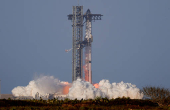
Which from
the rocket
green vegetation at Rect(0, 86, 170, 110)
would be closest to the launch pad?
the rocket

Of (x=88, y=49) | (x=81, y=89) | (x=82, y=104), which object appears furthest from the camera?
(x=88, y=49)

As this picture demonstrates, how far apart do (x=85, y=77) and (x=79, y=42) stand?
968cm

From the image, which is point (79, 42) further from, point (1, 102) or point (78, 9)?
point (1, 102)

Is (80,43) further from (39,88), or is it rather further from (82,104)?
(82,104)

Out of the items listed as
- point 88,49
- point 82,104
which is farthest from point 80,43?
point 82,104

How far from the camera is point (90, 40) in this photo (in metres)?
86.3

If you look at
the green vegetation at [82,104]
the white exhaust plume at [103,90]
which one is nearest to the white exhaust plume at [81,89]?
the white exhaust plume at [103,90]

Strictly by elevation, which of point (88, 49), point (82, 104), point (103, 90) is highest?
point (88, 49)

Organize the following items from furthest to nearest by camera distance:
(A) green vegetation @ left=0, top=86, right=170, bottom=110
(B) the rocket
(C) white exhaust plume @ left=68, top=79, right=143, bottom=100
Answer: (B) the rocket
(C) white exhaust plume @ left=68, top=79, right=143, bottom=100
(A) green vegetation @ left=0, top=86, right=170, bottom=110

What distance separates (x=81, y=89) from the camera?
75.9 meters

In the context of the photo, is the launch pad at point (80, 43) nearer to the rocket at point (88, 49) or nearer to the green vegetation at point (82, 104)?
the rocket at point (88, 49)

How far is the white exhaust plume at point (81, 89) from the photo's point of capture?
75.8 metres

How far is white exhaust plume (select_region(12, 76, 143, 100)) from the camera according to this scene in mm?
75750

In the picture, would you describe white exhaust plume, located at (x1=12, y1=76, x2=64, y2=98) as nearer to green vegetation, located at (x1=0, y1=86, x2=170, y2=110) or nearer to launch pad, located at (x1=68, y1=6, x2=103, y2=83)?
launch pad, located at (x1=68, y1=6, x2=103, y2=83)
